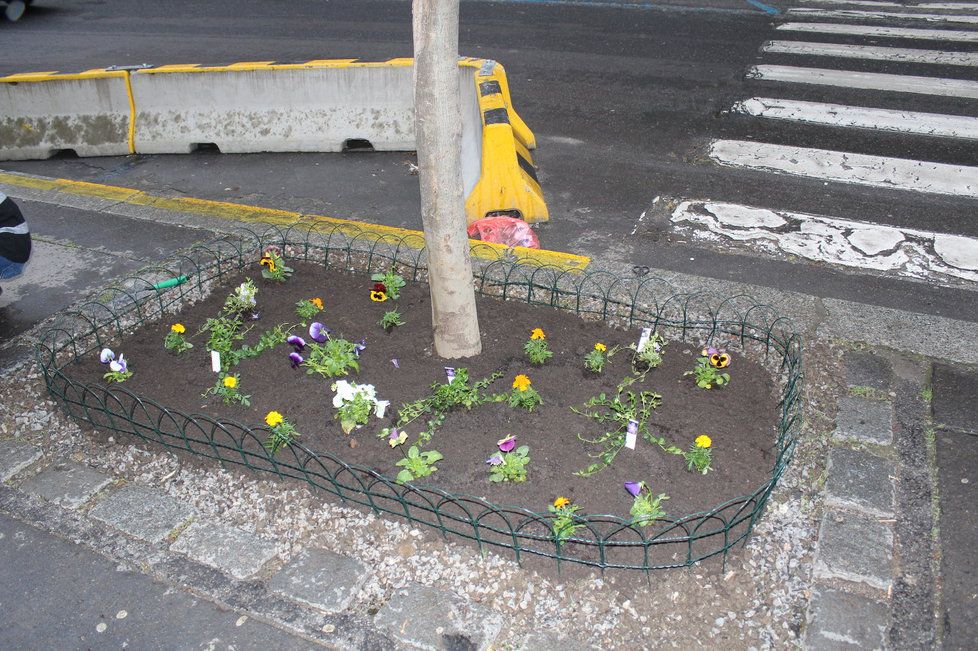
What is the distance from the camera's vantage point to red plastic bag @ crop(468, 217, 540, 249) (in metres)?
6.39

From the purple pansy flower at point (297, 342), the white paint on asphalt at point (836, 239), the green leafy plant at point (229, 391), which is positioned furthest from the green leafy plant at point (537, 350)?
the white paint on asphalt at point (836, 239)

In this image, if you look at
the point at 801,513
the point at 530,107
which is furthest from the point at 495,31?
the point at 801,513

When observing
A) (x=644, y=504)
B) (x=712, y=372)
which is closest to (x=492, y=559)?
(x=644, y=504)

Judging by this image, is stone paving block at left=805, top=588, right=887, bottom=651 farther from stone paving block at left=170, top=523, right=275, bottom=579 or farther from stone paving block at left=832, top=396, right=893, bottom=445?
stone paving block at left=170, top=523, right=275, bottom=579

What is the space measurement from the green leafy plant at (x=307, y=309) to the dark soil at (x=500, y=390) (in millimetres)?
79

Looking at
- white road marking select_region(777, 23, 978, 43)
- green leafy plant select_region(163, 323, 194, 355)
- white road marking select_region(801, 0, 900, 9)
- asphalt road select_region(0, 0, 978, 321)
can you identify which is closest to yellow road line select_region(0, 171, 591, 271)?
asphalt road select_region(0, 0, 978, 321)

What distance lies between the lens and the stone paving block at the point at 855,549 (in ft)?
11.4

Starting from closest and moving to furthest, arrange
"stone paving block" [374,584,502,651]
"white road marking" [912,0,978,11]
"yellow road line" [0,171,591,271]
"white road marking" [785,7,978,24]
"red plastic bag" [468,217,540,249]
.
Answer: "stone paving block" [374,584,502,651] < "yellow road line" [0,171,591,271] < "red plastic bag" [468,217,540,249] < "white road marking" [785,7,978,24] < "white road marking" [912,0,978,11]

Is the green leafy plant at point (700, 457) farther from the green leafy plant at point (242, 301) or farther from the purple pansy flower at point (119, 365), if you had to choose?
the purple pansy flower at point (119, 365)

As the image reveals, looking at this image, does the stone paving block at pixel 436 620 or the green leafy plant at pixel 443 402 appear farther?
the green leafy plant at pixel 443 402

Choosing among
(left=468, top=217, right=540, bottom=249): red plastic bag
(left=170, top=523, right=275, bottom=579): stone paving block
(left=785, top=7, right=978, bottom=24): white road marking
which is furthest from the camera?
(left=785, top=7, right=978, bottom=24): white road marking

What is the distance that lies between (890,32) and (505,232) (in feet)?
27.5

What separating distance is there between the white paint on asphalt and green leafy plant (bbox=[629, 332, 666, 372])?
7.18 feet

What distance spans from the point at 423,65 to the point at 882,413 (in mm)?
3207
